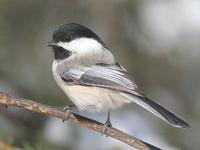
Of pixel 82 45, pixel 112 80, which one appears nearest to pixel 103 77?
pixel 112 80

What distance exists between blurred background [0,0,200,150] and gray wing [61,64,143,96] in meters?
0.57

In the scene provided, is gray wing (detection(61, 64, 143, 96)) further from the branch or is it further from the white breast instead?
the branch

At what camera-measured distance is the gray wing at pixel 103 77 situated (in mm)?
1802

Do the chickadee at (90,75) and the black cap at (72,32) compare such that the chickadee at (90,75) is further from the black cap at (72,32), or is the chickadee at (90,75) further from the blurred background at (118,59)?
the blurred background at (118,59)

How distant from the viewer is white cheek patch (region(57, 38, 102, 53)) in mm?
2059

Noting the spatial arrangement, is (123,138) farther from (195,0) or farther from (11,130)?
(195,0)

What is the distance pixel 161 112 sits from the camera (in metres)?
1.63

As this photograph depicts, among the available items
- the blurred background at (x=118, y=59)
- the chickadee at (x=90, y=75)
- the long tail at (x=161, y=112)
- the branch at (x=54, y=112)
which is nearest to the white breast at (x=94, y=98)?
the chickadee at (x=90, y=75)

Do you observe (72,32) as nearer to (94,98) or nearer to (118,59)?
(94,98)

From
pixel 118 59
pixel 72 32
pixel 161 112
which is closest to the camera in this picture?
pixel 161 112

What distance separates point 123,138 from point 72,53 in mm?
690

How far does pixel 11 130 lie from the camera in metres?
2.39

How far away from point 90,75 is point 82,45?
0.66ft

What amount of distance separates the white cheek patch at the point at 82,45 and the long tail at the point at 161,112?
13.6 inches
